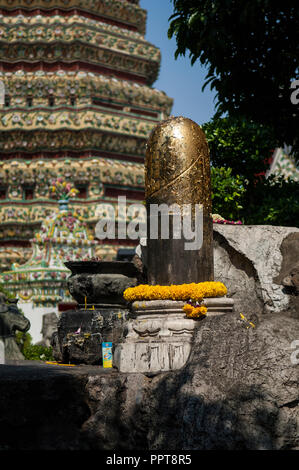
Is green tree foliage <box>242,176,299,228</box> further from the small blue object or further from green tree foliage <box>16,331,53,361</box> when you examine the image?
the small blue object

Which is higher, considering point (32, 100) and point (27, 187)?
point (32, 100)

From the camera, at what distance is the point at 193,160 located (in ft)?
32.2

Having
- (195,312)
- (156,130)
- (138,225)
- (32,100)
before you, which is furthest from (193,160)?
(32,100)

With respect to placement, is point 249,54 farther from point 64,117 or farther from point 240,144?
point 64,117

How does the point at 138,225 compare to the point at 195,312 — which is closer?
the point at 195,312

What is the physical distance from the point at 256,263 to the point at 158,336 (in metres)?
3.22

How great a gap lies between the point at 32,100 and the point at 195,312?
2152cm

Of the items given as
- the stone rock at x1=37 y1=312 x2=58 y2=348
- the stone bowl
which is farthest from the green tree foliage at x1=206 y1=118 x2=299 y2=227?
the stone rock at x1=37 y1=312 x2=58 y2=348

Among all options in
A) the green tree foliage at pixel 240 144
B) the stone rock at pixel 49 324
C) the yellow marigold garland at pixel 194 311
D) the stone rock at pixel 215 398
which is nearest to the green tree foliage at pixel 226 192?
the green tree foliage at pixel 240 144

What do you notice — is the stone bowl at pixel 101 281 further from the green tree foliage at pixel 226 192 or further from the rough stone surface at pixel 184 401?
the rough stone surface at pixel 184 401

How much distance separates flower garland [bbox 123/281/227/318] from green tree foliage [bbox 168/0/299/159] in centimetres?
643

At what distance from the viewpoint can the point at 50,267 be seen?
22.6 meters

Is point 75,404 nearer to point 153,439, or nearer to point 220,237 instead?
point 153,439

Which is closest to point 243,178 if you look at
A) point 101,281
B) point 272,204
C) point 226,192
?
point 226,192
